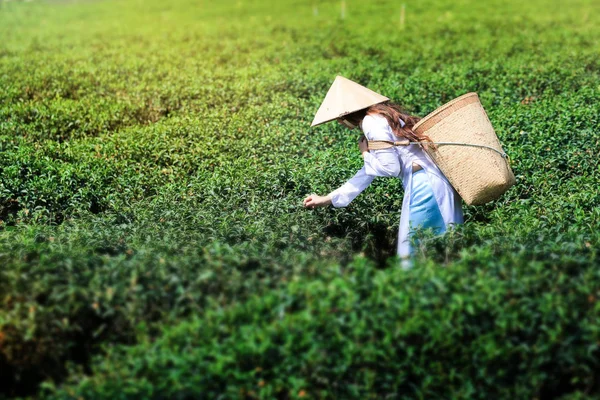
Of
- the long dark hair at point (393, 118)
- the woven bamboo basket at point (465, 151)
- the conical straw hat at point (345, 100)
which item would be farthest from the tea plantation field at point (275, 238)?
the conical straw hat at point (345, 100)

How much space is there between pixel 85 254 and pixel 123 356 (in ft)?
3.07

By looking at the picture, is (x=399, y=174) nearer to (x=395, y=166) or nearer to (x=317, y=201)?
(x=395, y=166)

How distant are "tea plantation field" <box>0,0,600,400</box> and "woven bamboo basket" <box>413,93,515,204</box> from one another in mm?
339

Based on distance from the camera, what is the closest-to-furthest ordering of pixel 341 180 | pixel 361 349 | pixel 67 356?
pixel 361 349
pixel 67 356
pixel 341 180

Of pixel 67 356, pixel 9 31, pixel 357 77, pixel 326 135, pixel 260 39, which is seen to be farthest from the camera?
pixel 9 31

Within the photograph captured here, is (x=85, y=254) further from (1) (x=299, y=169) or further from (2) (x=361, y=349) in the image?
(1) (x=299, y=169)

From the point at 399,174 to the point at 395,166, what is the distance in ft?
0.72

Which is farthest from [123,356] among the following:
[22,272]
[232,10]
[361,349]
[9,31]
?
[232,10]

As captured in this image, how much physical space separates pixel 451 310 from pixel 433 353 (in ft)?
0.76

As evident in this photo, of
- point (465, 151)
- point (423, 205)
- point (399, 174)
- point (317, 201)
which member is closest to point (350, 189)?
point (317, 201)

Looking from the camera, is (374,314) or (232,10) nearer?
(374,314)

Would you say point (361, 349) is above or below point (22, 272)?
below

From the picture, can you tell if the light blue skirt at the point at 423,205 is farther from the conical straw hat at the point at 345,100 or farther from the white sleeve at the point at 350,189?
the conical straw hat at the point at 345,100

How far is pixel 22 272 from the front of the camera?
4.14 metres
